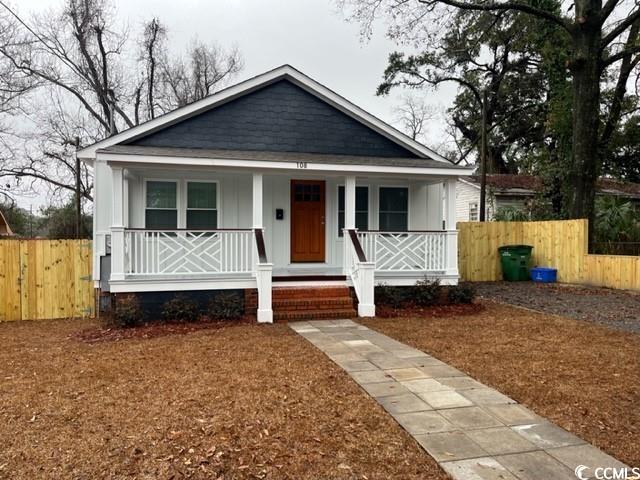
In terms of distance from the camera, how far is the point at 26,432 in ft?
12.2

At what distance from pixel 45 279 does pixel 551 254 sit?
44.3 feet

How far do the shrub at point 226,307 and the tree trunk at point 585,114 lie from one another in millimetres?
11634

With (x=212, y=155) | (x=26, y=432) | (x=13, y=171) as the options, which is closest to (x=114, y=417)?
(x=26, y=432)

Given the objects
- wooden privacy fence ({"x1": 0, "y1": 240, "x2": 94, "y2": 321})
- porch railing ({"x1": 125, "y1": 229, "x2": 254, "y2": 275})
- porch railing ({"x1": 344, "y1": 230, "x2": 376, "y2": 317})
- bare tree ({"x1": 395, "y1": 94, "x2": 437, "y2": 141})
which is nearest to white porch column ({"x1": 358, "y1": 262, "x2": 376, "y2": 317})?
porch railing ({"x1": 344, "y1": 230, "x2": 376, "y2": 317})

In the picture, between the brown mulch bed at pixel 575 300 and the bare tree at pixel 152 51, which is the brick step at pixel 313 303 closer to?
the brown mulch bed at pixel 575 300

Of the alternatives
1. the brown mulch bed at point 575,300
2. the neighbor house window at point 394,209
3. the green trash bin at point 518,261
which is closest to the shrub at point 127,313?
the neighbor house window at point 394,209

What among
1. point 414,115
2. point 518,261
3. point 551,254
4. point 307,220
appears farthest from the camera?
point 414,115

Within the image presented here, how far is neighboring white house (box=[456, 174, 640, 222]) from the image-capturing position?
21.7 m

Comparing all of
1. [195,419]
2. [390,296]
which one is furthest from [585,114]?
[195,419]

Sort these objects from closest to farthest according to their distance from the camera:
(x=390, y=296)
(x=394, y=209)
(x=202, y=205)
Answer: (x=390, y=296) < (x=202, y=205) < (x=394, y=209)

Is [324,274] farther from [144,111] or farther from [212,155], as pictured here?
[144,111]

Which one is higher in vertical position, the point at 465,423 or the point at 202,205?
the point at 202,205

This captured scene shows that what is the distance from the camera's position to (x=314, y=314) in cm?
870

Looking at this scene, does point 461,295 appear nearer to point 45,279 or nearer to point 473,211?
point 45,279
